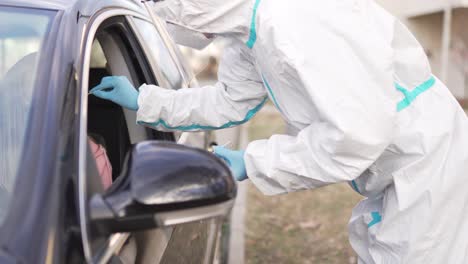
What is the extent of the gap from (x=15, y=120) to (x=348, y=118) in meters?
0.91

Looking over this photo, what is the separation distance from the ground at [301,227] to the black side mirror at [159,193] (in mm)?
3887

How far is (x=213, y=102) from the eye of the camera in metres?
2.76

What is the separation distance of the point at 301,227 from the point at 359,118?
14.9ft

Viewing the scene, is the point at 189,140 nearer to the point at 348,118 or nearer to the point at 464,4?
the point at 348,118

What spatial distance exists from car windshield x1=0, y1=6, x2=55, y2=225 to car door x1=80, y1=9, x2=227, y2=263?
0.15 meters

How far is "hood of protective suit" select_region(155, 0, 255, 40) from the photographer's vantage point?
216 cm

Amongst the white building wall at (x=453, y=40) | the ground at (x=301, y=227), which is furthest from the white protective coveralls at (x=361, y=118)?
the white building wall at (x=453, y=40)

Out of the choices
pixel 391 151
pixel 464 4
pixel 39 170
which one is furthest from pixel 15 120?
pixel 464 4

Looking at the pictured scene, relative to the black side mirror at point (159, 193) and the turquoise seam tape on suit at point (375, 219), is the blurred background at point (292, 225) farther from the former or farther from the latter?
the black side mirror at point (159, 193)

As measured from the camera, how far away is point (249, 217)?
683cm

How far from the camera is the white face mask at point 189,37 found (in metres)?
2.50

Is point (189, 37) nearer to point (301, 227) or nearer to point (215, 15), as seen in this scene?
point (215, 15)

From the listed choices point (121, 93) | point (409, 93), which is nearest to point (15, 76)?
point (121, 93)

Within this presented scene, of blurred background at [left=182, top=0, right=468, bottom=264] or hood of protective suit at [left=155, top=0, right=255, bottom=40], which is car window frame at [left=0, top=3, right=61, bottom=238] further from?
blurred background at [left=182, top=0, right=468, bottom=264]
